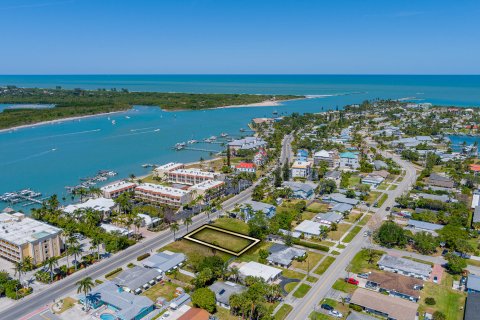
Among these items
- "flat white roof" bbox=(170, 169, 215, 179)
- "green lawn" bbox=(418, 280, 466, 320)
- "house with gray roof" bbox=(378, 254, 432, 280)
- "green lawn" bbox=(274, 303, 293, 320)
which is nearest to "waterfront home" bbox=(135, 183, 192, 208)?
"flat white roof" bbox=(170, 169, 215, 179)

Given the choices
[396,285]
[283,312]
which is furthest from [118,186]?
[396,285]

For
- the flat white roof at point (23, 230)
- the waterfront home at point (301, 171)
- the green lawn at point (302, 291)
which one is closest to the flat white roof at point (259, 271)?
the green lawn at point (302, 291)

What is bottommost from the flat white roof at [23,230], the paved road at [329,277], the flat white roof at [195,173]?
the paved road at [329,277]

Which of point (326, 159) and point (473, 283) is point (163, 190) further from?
point (473, 283)

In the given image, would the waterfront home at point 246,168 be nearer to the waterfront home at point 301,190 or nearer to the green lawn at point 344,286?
the waterfront home at point 301,190

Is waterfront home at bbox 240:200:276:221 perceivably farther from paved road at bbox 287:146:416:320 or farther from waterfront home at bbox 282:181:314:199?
paved road at bbox 287:146:416:320
